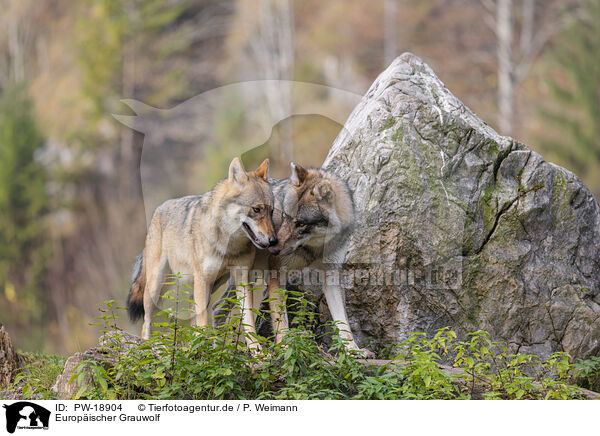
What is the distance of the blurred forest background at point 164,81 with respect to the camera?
19.9m

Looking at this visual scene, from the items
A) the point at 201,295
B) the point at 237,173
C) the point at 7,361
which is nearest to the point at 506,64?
the point at 237,173

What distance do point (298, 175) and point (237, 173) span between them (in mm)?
568

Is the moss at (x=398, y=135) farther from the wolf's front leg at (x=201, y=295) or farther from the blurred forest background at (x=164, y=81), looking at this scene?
the blurred forest background at (x=164, y=81)

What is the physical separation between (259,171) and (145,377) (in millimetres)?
2190

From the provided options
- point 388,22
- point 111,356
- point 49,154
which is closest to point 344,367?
point 111,356

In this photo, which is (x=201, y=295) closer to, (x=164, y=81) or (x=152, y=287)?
(x=152, y=287)

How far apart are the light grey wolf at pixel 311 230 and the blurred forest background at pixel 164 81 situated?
965cm

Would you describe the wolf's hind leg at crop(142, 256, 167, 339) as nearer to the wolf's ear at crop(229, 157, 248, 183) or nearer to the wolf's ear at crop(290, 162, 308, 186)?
the wolf's ear at crop(229, 157, 248, 183)

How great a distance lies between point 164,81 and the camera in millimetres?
23719

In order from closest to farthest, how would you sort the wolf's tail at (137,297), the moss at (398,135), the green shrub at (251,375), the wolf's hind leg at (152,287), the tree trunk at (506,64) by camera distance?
the green shrub at (251,375) < the moss at (398,135) < the wolf's hind leg at (152,287) < the wolf's tail at (137,297) < the tree trunk at (506,64)

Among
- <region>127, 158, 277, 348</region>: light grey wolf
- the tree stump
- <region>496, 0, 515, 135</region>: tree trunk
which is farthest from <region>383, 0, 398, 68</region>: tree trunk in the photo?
the tree stump

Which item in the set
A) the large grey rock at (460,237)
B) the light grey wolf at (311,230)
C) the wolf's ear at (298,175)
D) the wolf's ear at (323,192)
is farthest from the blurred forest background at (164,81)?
the wolf's ear at (323,192)

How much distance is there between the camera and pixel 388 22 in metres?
25.9

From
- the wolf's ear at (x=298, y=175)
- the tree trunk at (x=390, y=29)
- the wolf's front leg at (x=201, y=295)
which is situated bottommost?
the wolf's front leg at (x=201, y=295)
